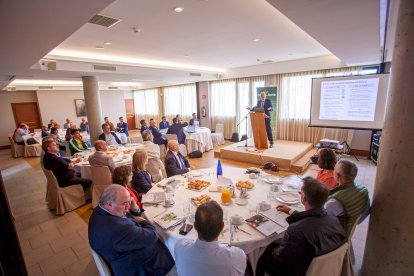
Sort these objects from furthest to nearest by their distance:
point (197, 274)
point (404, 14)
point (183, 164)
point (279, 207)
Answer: point (183, 164), point (279, 207), point (404, 14), point (197, 274)

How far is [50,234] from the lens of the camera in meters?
3.12

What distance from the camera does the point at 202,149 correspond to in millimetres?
7414

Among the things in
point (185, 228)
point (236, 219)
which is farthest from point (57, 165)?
point (236, 219)

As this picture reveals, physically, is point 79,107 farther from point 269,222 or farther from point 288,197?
point 269,222

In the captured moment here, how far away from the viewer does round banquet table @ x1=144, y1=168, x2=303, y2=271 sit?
166 cm

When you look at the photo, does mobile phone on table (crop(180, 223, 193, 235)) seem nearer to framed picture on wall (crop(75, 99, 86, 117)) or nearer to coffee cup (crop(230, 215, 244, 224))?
coffee cup (crop(230, 215, 244, 224))

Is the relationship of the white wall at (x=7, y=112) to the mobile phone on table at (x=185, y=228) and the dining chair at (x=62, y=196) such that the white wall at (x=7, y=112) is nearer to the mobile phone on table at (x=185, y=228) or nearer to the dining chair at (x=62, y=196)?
the dining chair at (x=62, y=196)

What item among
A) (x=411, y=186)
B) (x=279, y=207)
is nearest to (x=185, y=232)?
(x=279, y=207)

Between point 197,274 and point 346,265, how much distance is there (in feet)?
4.15

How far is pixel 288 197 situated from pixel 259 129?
4.01 m

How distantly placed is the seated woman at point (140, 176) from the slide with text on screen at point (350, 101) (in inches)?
210

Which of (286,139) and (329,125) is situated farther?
(286,139)

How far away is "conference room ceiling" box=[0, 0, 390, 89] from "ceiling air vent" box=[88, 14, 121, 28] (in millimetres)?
95

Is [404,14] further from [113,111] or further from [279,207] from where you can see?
[113,111]
